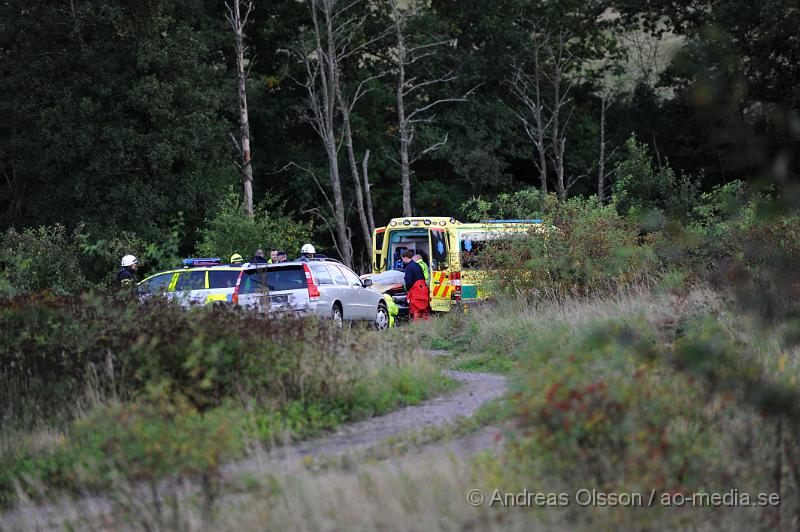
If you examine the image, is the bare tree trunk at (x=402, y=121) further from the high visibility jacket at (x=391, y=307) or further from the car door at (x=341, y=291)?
the car door at (x=341, y=291)

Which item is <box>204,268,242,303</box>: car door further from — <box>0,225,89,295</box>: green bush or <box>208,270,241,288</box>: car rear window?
<box>0,225,89,295</box>: green bush

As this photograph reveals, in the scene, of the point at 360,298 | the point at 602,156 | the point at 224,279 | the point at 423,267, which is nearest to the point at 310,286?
the point at 224,279

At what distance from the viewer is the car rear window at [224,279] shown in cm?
1825

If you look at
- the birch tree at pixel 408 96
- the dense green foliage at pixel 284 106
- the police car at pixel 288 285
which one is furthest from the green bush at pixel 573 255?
the birch tree at pixel 408 96

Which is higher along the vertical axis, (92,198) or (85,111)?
(85,111)

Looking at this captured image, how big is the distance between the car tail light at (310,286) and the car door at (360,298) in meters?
1.72

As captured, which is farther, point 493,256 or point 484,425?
point 493,256

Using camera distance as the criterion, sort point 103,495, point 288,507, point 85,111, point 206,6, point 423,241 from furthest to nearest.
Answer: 1. point 206,6
2. point 85,111
3. point 423,241
4. point 103,495
5. point 288,507

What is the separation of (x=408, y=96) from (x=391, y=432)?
133ft

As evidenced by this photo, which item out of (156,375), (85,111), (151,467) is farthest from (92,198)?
(151,467)

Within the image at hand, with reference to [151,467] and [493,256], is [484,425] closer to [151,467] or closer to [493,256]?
[151,467]

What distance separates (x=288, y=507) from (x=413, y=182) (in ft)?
144

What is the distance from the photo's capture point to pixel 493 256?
2025cm

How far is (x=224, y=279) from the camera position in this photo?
18.3m
